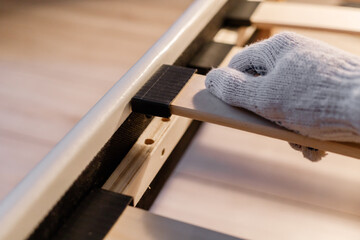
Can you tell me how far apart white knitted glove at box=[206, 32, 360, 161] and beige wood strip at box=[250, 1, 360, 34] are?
48cm

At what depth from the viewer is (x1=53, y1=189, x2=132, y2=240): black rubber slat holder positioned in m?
0.61

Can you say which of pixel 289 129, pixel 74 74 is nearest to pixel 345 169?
pixel 289 129

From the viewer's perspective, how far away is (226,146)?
3.23 feet

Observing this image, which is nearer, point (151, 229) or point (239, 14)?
point (151, 229)

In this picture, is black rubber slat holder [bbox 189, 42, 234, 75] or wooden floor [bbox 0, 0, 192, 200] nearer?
black rubber slat holder [bbox 189, 42, 234, 75]

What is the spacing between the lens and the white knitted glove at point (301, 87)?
2.02 feet

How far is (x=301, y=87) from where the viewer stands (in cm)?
65

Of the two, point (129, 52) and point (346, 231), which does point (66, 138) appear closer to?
point (346, 231)

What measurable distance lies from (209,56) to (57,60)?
2.32 ft

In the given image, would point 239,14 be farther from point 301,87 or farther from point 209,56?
point 301,87

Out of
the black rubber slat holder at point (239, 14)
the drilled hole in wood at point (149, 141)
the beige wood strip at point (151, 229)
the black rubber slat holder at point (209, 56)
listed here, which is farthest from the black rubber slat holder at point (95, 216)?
the black rubber slat holder at point (239, 14)

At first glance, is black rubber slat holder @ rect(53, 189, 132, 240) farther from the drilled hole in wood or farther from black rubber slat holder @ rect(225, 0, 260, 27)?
black rubber slat holder @ rect(225, 0, 260, 27)

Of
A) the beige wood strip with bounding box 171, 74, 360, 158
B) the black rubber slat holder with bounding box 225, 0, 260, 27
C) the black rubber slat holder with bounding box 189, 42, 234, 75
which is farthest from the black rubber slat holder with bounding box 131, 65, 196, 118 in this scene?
the black rubber slat holder with bounding box 225, 0, 260, 27

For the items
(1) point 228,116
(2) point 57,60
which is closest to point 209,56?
(1) point 228,116
